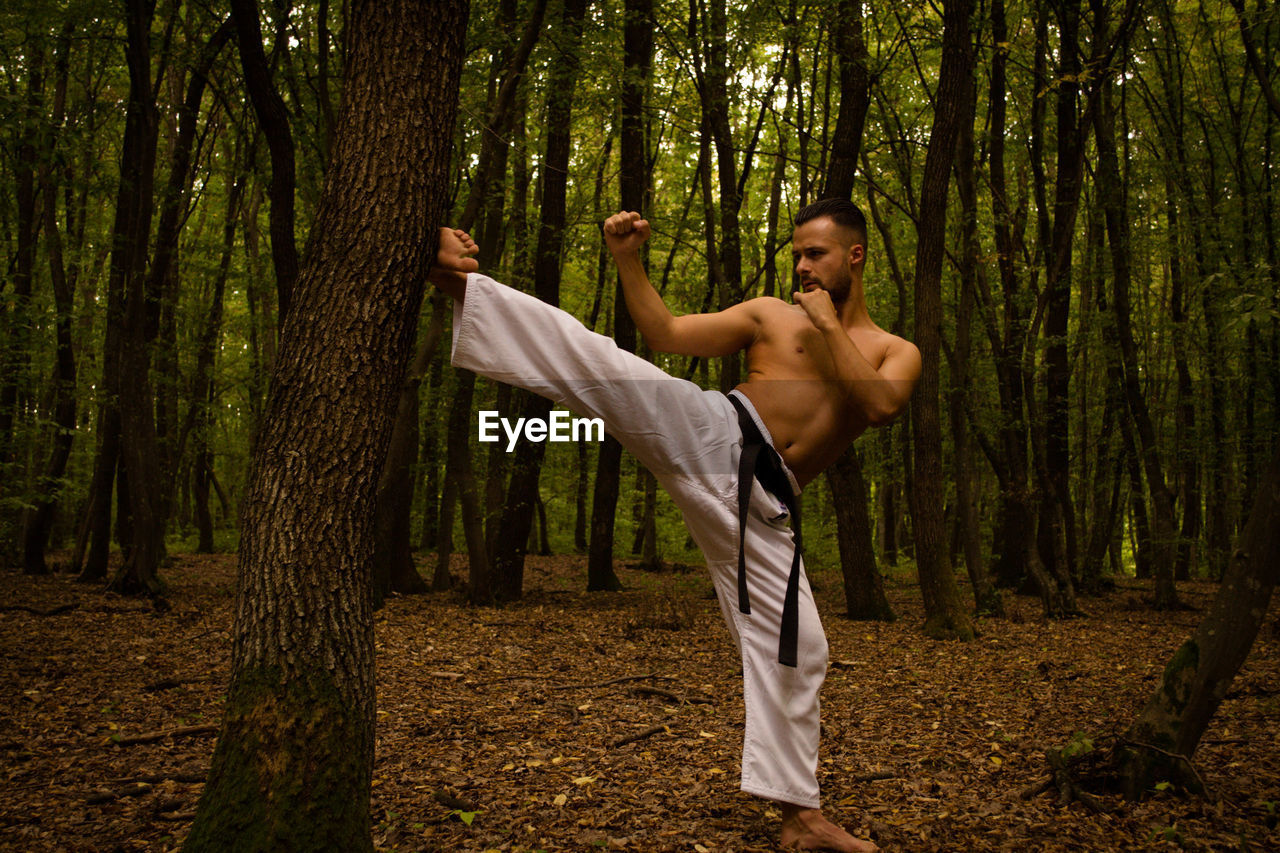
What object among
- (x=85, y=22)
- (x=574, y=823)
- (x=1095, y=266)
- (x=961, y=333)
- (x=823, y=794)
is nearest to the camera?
(x=574, y=823)

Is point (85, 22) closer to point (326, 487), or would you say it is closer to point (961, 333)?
point (326, 487)

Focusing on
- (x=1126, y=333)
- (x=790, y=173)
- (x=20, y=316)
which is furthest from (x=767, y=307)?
(x=790, y=173)

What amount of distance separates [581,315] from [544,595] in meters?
10.5

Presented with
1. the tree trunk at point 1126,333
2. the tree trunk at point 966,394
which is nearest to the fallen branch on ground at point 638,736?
the tree trunk at point 966,394

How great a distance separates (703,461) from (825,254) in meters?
0.98

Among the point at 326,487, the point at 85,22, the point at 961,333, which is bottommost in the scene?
the point at 326,487

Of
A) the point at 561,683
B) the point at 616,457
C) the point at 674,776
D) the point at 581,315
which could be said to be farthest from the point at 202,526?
the point at 674,776

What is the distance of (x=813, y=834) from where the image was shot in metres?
2.97

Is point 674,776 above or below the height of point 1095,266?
below

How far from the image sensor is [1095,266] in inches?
496

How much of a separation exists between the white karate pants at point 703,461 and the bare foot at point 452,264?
52mm

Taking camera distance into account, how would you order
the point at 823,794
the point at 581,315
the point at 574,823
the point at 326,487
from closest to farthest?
the point at 326,487, the point at 574,823, the point at 823,794, the point at 581,315

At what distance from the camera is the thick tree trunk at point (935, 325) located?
335 inches

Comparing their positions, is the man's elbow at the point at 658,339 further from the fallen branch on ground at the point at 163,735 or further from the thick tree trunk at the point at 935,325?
the thick tree trunk at the point at 935,325
